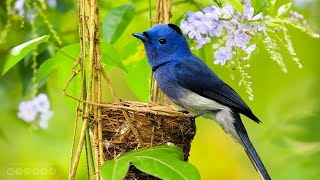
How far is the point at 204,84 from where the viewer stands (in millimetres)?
2400

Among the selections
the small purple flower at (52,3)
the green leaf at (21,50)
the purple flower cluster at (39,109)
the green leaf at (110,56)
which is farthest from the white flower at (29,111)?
the green leaf at (21,50)

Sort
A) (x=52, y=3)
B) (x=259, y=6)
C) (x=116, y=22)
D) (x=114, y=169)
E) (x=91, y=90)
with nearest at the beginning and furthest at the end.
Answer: (x=114, y=169) < (x=91, y=90) < (x=259, y=6) < (x=116, y=22) < (x=52, y=3)

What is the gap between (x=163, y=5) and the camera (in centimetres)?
242

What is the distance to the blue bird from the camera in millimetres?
2344

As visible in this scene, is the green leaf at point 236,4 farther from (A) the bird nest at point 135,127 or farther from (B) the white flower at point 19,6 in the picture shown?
(B) the white flower at point 19,6

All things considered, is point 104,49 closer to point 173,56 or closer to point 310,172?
point 173,56

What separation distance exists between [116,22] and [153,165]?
85 cm

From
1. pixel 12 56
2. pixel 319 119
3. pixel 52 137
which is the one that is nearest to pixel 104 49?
pixel 12 56

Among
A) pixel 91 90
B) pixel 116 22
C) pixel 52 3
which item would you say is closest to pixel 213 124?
pixel 52 3

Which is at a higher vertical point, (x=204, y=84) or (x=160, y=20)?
(x=160, y=20)

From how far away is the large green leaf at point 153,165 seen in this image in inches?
73.8

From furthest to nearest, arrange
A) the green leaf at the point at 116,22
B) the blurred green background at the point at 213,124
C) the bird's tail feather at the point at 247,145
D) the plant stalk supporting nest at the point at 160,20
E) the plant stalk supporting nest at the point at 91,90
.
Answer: the blurred green background at the point at 213,124, the green leaf at the point at 116,22, the plant stalk supporting nest at the point at 160,20, the bird's tail feather at the point at 247,145, the plant stalk supporting nest at the point at 91,90

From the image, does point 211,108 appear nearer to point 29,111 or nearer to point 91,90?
point 91,90

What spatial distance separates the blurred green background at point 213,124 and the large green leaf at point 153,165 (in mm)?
832
